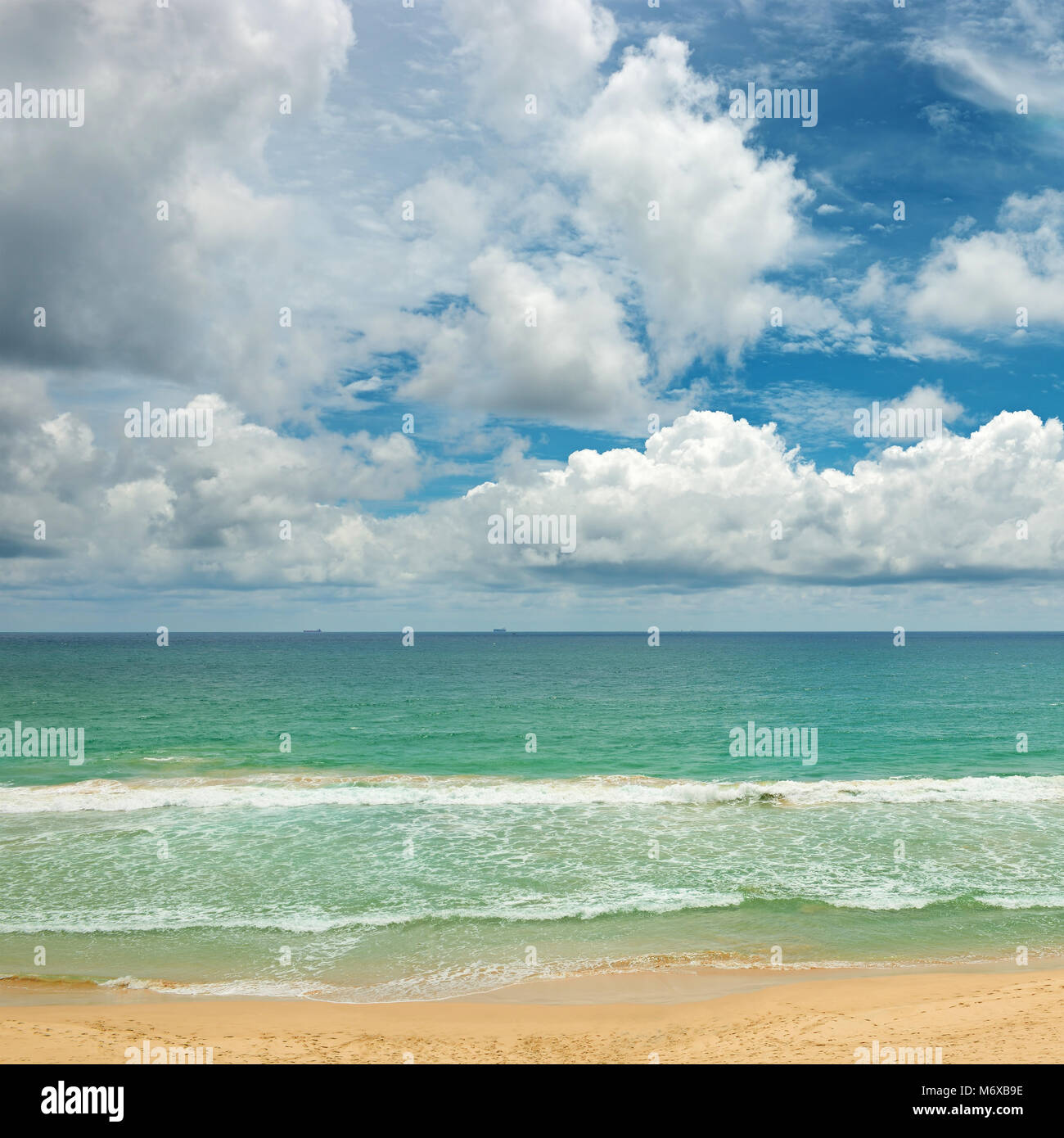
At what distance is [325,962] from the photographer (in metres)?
14.4

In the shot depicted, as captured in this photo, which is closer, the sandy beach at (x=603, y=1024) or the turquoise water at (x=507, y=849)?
the sandy beach at (x=603, y=1024)

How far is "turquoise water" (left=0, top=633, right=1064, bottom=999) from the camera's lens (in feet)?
48.7

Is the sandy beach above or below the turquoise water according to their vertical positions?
above

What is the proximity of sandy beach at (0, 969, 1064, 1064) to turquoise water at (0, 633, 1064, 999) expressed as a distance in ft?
3.23

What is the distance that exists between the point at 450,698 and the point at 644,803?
43155 mm

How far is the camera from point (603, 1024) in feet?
38.1

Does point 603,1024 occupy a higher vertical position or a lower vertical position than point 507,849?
higher

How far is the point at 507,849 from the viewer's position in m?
22.0

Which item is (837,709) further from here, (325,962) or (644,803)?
(325,962)

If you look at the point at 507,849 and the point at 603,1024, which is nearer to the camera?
the point at 603,1024

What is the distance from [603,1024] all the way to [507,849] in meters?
10.7

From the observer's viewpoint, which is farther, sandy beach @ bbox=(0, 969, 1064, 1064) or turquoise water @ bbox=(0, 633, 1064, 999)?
turquoise water @ bbox=(0, 633, 1064, 999)

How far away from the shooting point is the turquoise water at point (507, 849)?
48.7 ft

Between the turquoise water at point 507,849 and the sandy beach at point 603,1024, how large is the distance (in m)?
0.98
